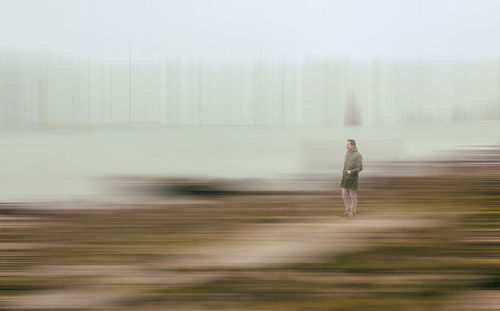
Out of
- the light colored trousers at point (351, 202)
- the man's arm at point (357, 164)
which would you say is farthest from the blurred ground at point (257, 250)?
the man's arm at point (357, 164)

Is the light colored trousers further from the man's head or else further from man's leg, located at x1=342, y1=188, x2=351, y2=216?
the man's head

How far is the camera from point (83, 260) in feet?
12.3

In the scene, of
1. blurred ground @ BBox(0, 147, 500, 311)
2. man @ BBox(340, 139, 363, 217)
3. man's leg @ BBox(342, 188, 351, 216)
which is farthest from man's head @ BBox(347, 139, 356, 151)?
blurred ground @ BBox(0, 147, 500, 311)

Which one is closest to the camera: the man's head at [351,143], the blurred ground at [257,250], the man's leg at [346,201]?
the blurred ground at [257,250]

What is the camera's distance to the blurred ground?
3.07 m

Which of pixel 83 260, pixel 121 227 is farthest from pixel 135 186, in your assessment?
pixel 83 260

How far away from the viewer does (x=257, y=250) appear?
156 inches

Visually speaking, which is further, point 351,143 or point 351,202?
point 351,202

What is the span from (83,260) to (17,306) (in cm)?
77

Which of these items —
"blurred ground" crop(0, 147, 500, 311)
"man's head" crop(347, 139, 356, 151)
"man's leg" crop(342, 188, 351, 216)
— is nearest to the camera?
"blurred ground" crop(0, 147, 500, 311)

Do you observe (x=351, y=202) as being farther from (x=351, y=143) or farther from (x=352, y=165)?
(x=351, y=143)

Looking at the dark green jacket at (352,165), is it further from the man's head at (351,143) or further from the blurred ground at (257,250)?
the blurred ground at (257,250)

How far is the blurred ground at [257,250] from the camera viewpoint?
3.07m

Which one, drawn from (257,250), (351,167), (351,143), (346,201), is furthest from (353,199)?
(257,250)
